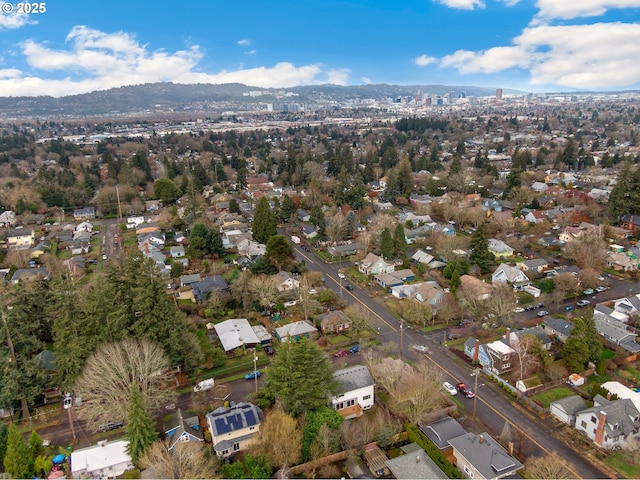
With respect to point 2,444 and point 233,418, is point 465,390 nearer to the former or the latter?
point 233,418

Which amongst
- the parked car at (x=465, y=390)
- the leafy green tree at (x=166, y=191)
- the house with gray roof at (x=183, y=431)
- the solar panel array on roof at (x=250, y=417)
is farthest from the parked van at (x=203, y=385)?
the leafy green tree at (x=166, y=191)

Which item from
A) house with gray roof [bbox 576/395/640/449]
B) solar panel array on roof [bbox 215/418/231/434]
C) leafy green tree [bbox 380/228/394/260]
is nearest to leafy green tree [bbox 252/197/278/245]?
leafy green tree [bbox 380/228/394/260]

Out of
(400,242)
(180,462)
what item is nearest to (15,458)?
(180,462)

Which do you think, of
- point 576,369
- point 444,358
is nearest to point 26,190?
point 444,358

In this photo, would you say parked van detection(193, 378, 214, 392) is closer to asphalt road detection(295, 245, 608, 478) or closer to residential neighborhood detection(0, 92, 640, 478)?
residential neighborhood detection(0, 92, 640, 478)

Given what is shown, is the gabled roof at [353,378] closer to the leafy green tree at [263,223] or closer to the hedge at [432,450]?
the hedge at [432,450]

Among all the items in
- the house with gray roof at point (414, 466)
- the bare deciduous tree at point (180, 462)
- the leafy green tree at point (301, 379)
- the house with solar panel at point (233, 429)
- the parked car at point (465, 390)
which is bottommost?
the parked car at point (465, 390)
